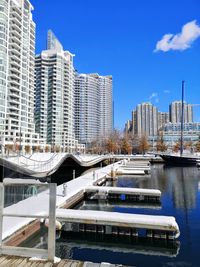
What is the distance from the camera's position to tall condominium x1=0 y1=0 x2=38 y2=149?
94.4 m

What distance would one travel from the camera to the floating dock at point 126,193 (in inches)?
942

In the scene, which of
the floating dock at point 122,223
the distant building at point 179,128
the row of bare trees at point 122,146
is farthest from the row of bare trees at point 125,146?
the floating dock at point 122,223

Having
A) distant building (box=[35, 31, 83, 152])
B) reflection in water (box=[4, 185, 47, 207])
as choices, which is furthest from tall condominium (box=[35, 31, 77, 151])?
reflection in water (box=[4, 185, 47, 207])

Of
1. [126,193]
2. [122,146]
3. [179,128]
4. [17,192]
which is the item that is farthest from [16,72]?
[179,128]

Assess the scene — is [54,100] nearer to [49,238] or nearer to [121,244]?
[121,244]

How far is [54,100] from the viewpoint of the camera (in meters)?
142

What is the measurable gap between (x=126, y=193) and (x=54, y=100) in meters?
122

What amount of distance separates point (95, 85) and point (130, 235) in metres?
186

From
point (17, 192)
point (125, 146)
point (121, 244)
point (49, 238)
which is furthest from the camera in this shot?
point (125, 146)

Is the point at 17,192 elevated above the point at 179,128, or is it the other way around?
the point at 179,128

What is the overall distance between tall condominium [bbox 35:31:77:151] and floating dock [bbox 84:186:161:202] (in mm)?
113137

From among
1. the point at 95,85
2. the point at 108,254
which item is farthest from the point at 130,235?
the point at 95,85

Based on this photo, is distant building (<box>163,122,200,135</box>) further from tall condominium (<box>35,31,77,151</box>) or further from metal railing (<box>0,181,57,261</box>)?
metal railing (<box>0,181,57,261</box>)

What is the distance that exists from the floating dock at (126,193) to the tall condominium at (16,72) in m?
66.3
